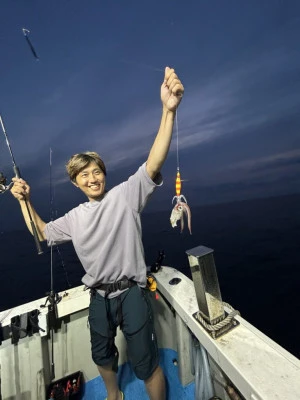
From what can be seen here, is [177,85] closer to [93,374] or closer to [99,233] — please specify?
[99,233]

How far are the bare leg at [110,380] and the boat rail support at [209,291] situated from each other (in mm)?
1419

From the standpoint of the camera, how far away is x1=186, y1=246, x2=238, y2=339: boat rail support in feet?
6.98

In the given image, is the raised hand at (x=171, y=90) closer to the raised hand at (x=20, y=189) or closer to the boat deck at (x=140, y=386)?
the raised hand at (x=20, y=189)

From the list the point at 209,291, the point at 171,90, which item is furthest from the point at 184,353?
the point at 171,90

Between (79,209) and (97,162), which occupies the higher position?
(97,162)

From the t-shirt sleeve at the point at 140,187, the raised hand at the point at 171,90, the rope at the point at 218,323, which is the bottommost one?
the rope at the point at 218,323

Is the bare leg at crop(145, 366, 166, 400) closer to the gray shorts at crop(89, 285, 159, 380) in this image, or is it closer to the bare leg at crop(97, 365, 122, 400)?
the gray shorts at crop(89, 285, 159, 380)

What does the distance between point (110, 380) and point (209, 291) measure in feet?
6.10

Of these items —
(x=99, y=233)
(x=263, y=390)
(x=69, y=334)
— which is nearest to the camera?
(x=263, y=390)

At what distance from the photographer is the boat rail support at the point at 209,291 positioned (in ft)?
6.98

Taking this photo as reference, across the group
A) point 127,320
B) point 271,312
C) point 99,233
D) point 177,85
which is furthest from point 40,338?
point 271,312

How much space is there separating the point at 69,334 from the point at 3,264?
3606 cm

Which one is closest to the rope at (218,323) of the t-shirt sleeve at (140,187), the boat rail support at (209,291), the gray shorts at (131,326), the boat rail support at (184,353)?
the boat rail support at (209,291)

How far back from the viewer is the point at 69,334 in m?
3.47
